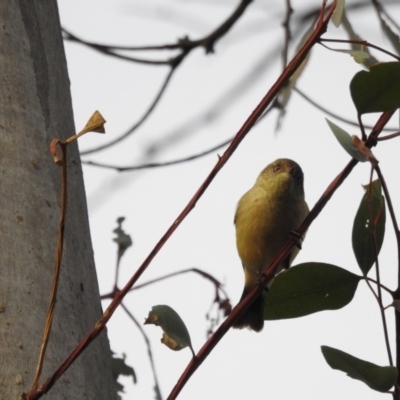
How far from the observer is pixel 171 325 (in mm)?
1317

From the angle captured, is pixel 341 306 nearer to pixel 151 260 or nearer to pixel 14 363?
pixel 151 260

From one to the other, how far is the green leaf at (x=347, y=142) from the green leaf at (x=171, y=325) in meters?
0.38

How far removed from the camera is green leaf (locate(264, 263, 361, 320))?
140 cm

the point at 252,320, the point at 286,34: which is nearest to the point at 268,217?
the point at 252,320

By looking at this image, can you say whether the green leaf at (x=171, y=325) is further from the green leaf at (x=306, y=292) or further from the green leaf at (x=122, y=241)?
the green leaf at (x=122, y=241)

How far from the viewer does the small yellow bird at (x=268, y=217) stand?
3109 millimetres

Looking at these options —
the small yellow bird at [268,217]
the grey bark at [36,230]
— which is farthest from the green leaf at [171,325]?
the small yellow bird at [268,217]

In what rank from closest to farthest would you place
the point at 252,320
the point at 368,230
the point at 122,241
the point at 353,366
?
the point at 353,366 < the point at 368,230 < the point at 122,241 < the point at 252,320

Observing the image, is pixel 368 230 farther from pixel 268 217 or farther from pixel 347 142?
pixel 268 217

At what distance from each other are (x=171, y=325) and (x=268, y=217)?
1.84 metres

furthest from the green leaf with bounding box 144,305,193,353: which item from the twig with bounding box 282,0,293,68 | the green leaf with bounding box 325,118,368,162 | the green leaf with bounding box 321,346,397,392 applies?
the twig with bounding box 282,0,293,68

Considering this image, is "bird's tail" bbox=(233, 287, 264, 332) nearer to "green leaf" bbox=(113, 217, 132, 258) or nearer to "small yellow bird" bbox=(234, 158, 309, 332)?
"small yellow bird" bbox=(234, 158, 309, 332)

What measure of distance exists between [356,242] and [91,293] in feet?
1.50

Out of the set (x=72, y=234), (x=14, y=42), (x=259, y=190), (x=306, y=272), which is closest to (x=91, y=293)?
(x=72, y=234)
